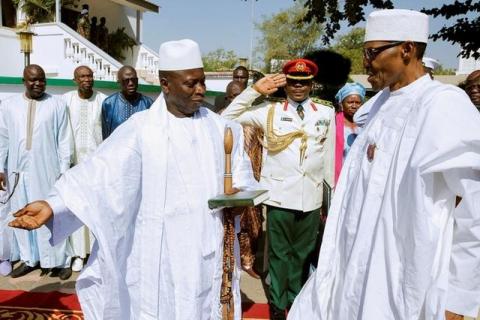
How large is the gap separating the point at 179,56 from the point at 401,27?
1166 millimetres

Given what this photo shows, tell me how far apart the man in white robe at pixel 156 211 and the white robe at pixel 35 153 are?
223 cm

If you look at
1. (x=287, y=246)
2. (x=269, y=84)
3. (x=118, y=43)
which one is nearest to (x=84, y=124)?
(x=269, y=84)

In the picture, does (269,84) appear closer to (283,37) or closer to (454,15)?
(454,15)

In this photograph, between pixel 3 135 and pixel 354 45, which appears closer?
pixel 3 135

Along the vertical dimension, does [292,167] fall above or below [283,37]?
below

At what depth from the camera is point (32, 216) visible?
6.89ft

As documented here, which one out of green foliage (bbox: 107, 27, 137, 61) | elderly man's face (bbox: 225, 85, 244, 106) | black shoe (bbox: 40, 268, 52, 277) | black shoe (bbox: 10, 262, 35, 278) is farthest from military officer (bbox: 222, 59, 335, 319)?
green foliage (bbox: 107, 27, 137, 61)

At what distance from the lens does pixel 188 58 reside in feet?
8.13

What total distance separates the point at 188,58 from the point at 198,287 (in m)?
1.27

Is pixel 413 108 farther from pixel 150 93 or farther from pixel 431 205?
pixel 150 93

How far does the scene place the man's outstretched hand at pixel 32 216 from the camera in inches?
79.8

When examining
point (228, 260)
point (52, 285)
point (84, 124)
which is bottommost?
point (52, 285)

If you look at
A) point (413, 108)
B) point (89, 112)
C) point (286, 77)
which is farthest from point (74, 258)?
point (413, 108)

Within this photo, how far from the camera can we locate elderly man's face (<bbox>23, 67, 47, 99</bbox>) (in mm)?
4195
